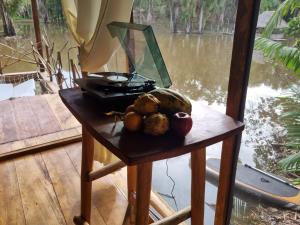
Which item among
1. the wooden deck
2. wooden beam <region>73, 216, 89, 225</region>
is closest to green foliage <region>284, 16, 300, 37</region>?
the wooden deck

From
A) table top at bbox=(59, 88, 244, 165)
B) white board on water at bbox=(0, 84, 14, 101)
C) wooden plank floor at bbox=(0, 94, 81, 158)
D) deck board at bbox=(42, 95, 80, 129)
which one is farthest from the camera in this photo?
white board on water at bbox=(0, 84, 14, 101)

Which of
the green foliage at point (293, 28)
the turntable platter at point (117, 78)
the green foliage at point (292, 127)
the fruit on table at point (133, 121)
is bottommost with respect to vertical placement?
the green foliage at point (292, 127)

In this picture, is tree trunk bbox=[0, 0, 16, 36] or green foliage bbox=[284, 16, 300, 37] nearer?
green foliage bbox=[284, 16, 300, 37]

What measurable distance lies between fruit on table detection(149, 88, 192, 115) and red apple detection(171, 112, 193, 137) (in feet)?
0.18

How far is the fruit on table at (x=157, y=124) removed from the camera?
27.9 inches

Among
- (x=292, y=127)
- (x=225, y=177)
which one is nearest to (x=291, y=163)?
(x=292, y=127)

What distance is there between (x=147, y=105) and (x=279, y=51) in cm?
56

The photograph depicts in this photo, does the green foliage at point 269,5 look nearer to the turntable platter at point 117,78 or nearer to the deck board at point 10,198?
the turntable platter at point 117,78

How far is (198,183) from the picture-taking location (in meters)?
0.94

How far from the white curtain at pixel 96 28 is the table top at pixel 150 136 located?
1.64ft

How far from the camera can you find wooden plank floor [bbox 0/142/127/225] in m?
1.46

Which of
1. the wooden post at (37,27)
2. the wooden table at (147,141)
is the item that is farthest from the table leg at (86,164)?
the wooden post at (37,27)

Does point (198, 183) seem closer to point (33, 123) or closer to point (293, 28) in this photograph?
point (293, 28)

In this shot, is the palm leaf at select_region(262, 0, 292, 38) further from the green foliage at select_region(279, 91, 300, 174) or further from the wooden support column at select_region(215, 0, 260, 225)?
the green foliage at select_region(279, 91, 300, 174)
